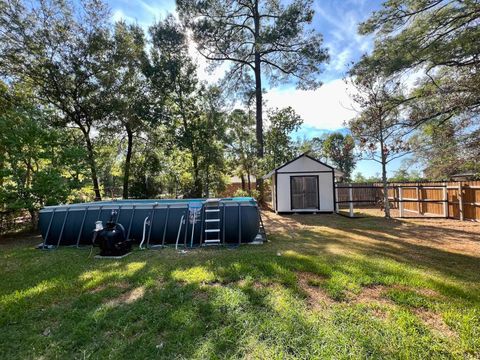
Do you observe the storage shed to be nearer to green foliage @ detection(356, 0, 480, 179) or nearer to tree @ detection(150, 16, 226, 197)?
green foliage @ detection(356, 0, 480, 179)

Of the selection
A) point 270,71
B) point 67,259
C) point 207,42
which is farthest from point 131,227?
point 270,71

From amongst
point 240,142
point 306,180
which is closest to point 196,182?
point 240,142

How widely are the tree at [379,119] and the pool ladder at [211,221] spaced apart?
23.0 feet

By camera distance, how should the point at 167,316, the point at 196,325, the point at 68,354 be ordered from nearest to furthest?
1. the point at 68,354
2. the point at 196,325
3. the point at 167,316

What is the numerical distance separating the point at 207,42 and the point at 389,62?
11.0m

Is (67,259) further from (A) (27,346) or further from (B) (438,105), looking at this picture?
(B) (438,105)

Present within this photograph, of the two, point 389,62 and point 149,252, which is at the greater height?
point 389,62

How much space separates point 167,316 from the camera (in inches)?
108

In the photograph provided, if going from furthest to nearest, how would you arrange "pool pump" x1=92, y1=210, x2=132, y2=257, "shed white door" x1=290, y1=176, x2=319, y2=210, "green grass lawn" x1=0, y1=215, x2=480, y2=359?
"shed white door" x1=290, y1=176, x2=319, y2=210 → "pool pump" x1=92, y1=210, x2=132, y2=257 → "green grass lawn" x1=0, y1=215, x2=480, y2=359

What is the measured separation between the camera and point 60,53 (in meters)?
10.5

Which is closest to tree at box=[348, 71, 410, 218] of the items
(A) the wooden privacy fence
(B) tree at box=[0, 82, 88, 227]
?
(A) the wooden privacy fence

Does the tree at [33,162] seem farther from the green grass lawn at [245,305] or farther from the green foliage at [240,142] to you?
the green foliage at [240,142]

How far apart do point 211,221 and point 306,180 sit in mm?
7929

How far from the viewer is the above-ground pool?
6.02 metres
